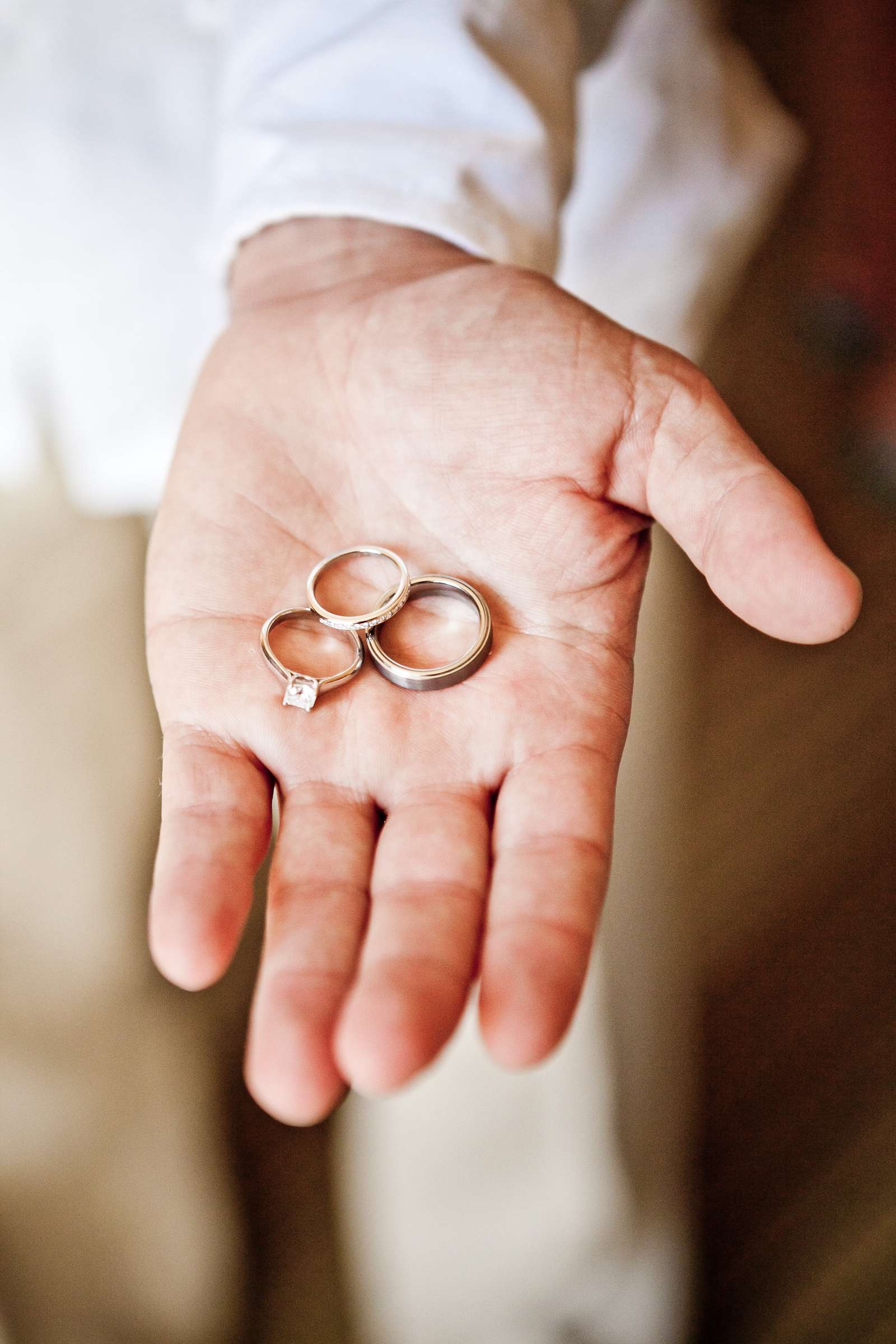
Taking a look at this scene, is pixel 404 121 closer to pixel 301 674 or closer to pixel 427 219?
pixel 427 219

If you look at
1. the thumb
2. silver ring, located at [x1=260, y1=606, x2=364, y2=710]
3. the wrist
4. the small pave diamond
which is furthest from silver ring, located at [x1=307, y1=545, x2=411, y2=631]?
the wrist

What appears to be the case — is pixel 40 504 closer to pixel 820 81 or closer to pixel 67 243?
pixel 67 243

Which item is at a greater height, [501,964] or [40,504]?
[501,964]

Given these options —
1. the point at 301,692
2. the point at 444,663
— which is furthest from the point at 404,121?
the point at 301,692

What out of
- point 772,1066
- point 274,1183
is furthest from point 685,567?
point 274,1183

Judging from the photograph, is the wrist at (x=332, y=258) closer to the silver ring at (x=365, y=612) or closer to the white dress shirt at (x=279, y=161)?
the white dress shirt at (x=279, y=161)

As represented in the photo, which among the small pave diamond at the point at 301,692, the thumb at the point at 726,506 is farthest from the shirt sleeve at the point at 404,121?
the small pave diamond at the point at 301,692

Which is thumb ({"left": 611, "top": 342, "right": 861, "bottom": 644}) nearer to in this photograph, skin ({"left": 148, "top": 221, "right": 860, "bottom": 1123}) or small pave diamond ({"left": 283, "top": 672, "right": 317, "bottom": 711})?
skin ({"left": 148, "top": 221, "right": 860, "bottom": 1123})
